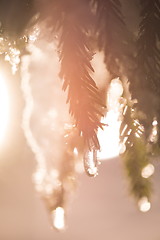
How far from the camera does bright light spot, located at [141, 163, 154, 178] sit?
1134 millimetres

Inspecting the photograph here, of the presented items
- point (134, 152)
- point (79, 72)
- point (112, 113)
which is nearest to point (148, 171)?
point (134, 152)

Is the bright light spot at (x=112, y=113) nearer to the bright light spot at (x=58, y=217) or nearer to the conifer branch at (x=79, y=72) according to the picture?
the conifer branch at (x=79, y=72)

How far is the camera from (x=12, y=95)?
1231 mm

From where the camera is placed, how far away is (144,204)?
1.07 meters

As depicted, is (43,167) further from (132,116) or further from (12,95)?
(132,116)

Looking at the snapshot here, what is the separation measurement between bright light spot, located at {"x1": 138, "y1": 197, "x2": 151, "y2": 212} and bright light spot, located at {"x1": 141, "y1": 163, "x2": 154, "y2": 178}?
0.24ft

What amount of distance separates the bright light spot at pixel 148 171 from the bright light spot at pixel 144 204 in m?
0.07

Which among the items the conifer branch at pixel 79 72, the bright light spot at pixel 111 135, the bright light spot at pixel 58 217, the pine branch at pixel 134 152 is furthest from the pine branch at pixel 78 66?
the bright light spot at pixel 58 217

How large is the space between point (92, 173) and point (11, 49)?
37 centimetres

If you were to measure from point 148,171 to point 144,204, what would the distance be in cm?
11

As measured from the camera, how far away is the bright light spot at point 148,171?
113 centimetres

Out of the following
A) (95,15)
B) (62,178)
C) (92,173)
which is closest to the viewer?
(95,15)

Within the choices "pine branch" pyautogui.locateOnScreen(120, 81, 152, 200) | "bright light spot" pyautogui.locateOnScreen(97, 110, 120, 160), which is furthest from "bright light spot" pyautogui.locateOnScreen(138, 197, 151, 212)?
"bright light spot" pyautogui.locateOnScreen(97, 110, 120, 160)

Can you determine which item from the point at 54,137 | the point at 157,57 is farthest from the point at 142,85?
the point at 54,137
